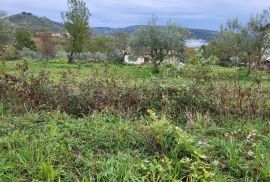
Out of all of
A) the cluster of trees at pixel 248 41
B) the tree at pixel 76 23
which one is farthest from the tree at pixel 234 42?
the tree at pixel 76 23

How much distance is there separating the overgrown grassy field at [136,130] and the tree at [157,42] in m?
17.8

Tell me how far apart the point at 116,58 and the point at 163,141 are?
32.6 metres

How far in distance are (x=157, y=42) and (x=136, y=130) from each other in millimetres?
21687

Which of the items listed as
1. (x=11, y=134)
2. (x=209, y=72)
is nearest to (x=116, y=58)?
(x=209, y=72)

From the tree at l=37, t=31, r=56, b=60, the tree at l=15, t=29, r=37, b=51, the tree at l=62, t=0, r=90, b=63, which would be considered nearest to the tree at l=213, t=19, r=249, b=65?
the tree at l=62, t=0, r=90, b=63

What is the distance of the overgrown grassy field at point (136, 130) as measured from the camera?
421cm

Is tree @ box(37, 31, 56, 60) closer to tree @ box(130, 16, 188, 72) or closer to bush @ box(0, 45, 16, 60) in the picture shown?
bush @ box(0, 45, 16, 60)

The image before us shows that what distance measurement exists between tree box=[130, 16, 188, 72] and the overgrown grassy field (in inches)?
701

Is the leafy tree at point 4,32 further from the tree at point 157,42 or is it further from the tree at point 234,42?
the tree at point 234,42

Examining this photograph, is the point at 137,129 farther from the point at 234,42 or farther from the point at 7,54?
the point at 234,42

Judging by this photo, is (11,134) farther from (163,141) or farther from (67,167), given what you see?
(163,141)

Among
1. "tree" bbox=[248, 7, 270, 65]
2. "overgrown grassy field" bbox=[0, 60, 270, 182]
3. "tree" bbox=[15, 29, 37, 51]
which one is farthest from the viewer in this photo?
"tree" bbox=[15, 29, 37, 51]

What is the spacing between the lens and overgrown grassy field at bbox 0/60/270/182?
4211mm

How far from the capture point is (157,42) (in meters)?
26.5
